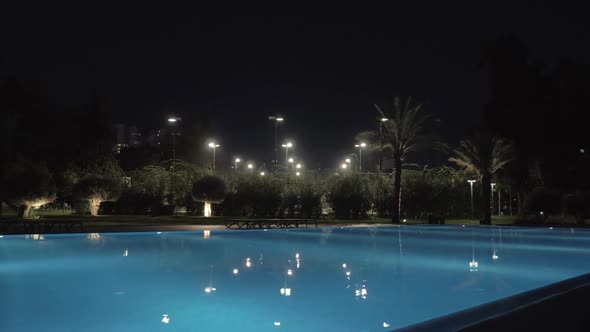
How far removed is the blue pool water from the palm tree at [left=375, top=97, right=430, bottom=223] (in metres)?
19.9

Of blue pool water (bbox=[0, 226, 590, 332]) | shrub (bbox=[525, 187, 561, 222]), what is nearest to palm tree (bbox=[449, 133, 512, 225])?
shrub (bbox=[525, 187, 561, 222])

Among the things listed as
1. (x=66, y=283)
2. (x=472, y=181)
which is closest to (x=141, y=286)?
(x=66, y=283)

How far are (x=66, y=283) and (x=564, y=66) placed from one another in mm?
31685

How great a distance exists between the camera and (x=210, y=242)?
1920 centimetres

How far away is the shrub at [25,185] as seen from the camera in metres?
30.7

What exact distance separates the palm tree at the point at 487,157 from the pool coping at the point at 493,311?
27.2 metres

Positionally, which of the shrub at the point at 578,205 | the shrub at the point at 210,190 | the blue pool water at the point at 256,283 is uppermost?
the shrub at the point at 210,190

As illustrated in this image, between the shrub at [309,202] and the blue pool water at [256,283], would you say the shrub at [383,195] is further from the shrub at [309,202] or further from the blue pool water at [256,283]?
the blue pool water at [256,283]

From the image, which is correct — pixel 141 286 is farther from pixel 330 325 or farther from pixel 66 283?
pixel 330 325

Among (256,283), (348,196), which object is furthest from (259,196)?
(256,283)

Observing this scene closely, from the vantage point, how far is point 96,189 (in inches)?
1451

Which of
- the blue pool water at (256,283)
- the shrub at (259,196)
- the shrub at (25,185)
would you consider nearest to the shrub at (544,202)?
the shrub at (259,196)

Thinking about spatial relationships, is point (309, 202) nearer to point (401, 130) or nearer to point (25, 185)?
point (401, 130)

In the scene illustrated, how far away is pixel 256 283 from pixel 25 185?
2489cm
